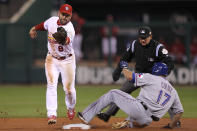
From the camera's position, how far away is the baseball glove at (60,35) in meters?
7.93

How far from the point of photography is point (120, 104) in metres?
7.18

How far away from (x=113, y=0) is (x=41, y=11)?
18.4 feet

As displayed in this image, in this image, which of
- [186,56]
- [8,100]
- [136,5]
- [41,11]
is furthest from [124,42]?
[136,5]

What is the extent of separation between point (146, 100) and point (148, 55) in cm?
123

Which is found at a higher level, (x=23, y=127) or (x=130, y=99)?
→ (x=130, y=99)

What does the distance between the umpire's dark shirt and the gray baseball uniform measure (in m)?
0.79

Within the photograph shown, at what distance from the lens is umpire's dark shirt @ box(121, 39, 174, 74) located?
7.97 metres

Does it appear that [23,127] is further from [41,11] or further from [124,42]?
[41,11]

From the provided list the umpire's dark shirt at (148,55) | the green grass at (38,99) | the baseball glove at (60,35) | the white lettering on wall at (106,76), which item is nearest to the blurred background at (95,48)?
the white lettering on wall at (106,76)

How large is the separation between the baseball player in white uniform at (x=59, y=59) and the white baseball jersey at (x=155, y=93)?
64.4 inches

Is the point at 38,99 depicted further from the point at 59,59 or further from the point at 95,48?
the point at 95,48

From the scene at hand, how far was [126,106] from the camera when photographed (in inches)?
280

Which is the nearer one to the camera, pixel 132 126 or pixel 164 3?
pixel 132 126

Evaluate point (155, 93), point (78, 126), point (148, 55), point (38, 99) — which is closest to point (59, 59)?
point (78, 126)
